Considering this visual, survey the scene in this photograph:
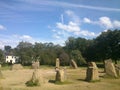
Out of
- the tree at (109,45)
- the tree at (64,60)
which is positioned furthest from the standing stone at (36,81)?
the tree at (64,60)

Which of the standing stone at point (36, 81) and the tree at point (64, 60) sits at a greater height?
the tree at point (64, 60)

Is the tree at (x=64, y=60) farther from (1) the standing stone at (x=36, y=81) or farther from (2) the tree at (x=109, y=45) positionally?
(1) the standing stone at (x=36, y=81)

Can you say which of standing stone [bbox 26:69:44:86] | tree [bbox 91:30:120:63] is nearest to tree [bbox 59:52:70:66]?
tree [bbox 91:30:120:63]

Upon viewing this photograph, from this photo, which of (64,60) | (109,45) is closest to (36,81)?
(109,45)

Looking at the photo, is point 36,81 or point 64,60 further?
point 64,60

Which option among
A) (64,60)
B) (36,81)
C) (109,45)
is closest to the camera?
(36,81)

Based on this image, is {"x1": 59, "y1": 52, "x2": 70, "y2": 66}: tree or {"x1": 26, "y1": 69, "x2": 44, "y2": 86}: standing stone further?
{"x1": 59, "y1": 52, "x2": 70, "y2": 66}: tree

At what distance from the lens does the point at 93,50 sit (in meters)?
75.3

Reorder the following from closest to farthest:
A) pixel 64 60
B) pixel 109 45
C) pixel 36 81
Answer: pixel 36 81
pixel 109 45
pixel 64 60

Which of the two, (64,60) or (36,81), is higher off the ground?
(64,60)

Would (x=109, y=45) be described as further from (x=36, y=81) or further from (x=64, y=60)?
(x=36, y=81)

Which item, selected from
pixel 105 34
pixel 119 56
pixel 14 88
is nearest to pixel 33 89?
pixel 14 88

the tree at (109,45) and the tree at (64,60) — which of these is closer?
the tree at (109,45)

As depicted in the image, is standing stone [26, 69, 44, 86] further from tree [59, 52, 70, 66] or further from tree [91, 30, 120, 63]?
tree [59, 52, 70, 66]
